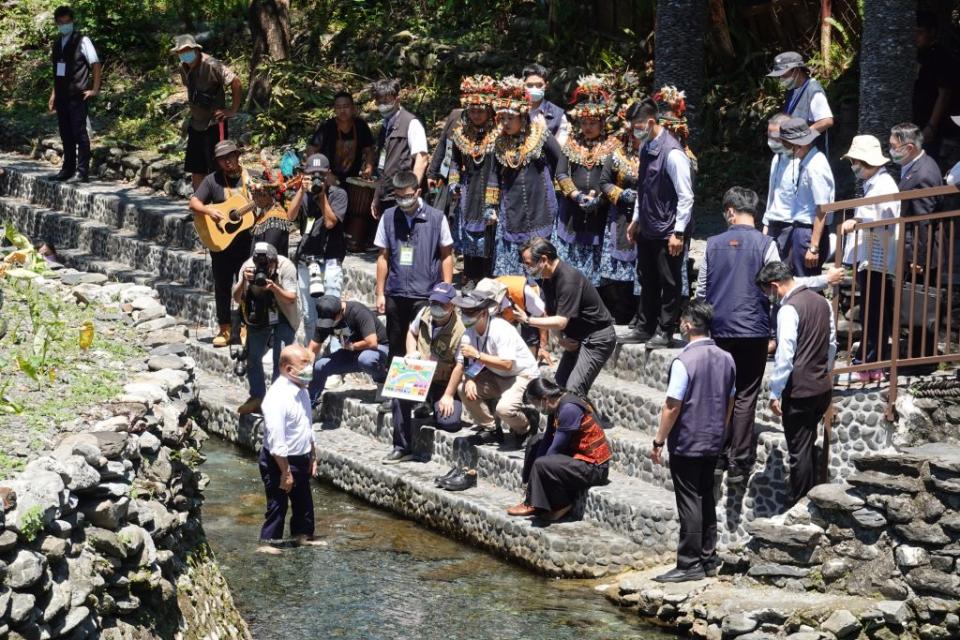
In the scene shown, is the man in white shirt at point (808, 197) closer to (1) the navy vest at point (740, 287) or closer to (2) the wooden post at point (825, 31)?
(1) the navy vest at point (740, 287)

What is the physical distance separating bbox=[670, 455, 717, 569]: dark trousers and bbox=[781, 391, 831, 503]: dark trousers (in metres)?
0.48

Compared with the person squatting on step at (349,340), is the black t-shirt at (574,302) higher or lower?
higher

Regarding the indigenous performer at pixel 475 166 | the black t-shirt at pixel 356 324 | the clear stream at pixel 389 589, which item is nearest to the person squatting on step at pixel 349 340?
the black t-shirt at pixel 356 324

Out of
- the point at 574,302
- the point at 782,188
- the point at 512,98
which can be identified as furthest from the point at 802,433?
the point at 512,98

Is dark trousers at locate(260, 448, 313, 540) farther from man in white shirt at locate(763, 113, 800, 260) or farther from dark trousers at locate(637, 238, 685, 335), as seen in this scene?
man in white shirt at locate(763, 113, 800, 260)

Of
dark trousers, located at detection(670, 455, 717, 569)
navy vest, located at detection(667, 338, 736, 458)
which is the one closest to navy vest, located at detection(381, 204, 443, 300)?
navy vest, located at detection(667, 338, 736, 458)

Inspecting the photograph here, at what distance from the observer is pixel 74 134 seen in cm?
1744

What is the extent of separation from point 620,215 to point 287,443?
3400 millimetres

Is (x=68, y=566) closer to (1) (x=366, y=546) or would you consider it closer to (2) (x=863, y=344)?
(1) (x=366, y=546)

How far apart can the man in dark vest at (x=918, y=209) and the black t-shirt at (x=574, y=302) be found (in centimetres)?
207

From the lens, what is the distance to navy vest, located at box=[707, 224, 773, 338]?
984cm

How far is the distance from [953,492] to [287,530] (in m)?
4.43

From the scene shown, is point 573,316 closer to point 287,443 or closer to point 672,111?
point 672,111

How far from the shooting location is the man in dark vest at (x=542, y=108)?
1234cm
